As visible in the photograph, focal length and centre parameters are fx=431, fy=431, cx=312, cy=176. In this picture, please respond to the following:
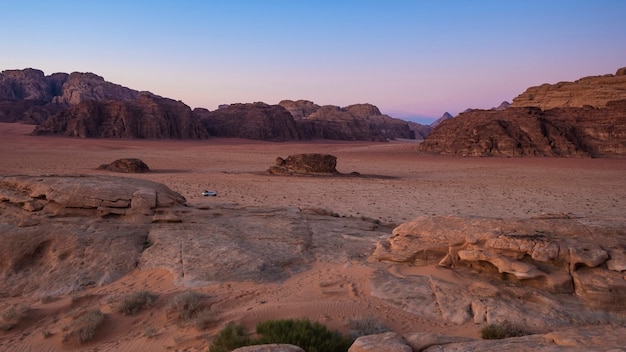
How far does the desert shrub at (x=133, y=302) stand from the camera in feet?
19.6

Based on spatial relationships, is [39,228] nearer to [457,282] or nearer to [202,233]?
[202,233]

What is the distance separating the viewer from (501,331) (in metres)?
4.82

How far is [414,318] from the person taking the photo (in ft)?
18.3

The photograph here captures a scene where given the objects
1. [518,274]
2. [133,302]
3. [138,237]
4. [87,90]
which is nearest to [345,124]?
[87,90]

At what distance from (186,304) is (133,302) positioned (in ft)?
2.61

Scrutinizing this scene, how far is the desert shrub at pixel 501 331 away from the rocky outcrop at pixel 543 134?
4678 cm

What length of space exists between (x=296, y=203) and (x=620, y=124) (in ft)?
156

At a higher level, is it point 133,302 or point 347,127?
point 347,127

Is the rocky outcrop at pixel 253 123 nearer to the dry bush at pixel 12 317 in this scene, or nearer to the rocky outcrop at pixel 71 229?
the rocky outcrop at pixel 71 229

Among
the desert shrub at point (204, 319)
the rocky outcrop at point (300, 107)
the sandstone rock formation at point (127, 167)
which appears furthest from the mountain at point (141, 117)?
the desert shrub at point (204, 319)

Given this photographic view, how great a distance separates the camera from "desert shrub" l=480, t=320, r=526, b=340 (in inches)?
189

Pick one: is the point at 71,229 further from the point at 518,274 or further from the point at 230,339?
the point at 518,274

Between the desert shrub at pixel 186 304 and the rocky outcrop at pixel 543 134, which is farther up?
the rocky outcrop at pixel 543 134

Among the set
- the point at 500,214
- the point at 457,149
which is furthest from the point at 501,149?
the point at 500,214
